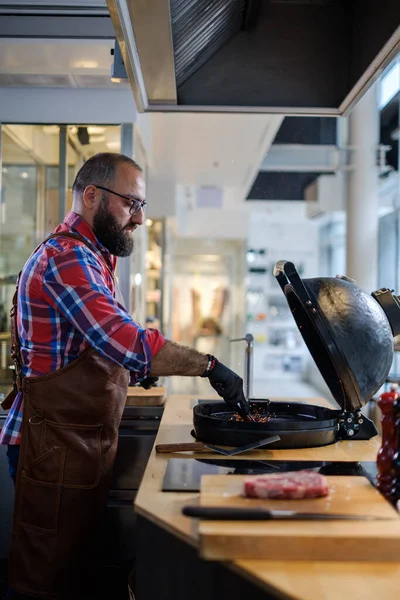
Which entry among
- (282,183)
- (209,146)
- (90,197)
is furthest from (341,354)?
(282,183)

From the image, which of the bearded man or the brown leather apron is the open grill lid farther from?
the brown leather apron

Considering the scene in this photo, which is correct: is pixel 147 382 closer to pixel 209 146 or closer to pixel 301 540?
pixel 301 540

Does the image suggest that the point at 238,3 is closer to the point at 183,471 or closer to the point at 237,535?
the point at 183,471

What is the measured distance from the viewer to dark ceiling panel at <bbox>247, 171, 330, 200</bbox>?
1115 cm

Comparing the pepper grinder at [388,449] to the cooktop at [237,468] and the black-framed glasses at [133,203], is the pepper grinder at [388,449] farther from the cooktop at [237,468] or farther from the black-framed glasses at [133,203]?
the black-framed glasses at [133,203]

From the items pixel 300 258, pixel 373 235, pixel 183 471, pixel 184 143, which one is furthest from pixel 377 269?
pixel 300 258

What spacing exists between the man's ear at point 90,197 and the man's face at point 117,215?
0.07 ft

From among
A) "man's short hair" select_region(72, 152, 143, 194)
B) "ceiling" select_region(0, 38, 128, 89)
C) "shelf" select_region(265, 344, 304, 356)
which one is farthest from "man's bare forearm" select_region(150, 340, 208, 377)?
"shelf" select_region(265, 344, 304, 356)

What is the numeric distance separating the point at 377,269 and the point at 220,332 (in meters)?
5.50

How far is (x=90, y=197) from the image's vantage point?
2336mm

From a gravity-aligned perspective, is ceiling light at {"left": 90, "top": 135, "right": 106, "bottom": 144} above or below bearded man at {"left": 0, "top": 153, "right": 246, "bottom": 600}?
above

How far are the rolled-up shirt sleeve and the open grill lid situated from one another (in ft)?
1.52

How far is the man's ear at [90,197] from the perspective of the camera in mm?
2332

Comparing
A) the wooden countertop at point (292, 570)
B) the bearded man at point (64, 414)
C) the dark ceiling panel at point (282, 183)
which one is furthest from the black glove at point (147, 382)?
the dark ceiling panel at point (282, 183)
